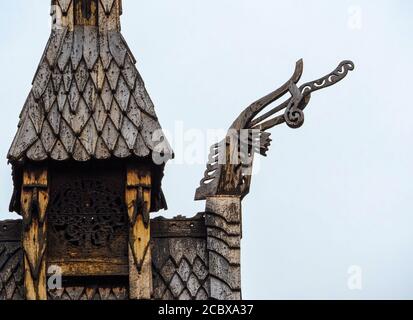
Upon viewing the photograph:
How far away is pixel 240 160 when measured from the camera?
6266 cm

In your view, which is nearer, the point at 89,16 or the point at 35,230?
the point at 35,230

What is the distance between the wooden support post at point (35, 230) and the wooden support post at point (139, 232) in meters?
1.09

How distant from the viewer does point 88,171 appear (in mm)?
62406

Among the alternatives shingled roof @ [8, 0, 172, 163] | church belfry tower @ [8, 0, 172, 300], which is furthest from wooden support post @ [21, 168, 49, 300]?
shingled roof @ [8, 0, 172, 163]

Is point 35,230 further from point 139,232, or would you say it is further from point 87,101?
point 87,101

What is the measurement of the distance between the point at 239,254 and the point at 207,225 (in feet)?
1.94

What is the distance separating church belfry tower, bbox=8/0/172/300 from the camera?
61844 mm

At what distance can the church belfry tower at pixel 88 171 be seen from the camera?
2435 inches

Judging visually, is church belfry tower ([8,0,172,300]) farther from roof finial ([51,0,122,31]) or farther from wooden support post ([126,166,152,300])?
roof finial ([51,0,122,31])

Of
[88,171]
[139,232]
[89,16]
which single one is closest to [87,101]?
[88,171]

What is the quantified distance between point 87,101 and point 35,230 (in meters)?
1.89

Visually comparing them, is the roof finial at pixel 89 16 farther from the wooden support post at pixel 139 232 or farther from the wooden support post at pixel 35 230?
the wooden support post at pixel 35 230

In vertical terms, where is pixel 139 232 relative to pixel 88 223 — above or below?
below

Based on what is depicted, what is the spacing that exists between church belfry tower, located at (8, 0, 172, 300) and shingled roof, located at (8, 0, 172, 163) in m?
0.01
